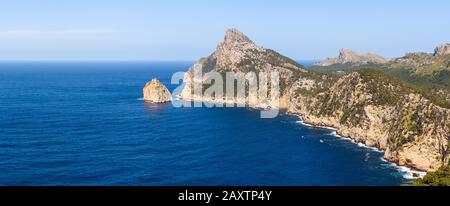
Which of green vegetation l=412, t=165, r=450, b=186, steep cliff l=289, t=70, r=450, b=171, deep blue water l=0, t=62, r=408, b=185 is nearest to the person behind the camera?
green vegetation l=412, t=165, r=450, b=186

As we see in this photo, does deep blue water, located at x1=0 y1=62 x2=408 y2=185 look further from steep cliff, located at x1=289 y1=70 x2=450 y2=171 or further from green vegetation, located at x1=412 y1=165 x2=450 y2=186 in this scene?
green vegetation, located at x1=412 y1=165 x2=450 y2=186

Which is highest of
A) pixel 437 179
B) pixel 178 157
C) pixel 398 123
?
pixel 398 123

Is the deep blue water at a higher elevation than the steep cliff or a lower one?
lower

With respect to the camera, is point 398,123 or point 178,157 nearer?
point 178,157

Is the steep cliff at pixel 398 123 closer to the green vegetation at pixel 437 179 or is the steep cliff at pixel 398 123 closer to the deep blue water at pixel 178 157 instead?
the deep blue water at pixel 178 157

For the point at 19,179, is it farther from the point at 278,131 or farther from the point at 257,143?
the point at 278,131

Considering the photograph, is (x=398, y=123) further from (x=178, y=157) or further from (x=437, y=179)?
(x=178, y=157)

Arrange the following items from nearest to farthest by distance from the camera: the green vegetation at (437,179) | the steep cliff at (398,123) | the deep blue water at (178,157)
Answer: the green vegetation at (437,179)
the deep blue water at (178,157)
the steep cliff at (398,123)

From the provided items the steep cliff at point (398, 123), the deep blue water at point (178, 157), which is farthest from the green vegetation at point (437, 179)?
the steep cliff at point (398, 123)

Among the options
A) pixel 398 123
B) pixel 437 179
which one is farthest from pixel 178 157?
pixel 437 179

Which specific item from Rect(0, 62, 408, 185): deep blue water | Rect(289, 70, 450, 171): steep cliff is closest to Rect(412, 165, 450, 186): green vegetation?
Rect(0, 62, 408, 185): deep blue water
